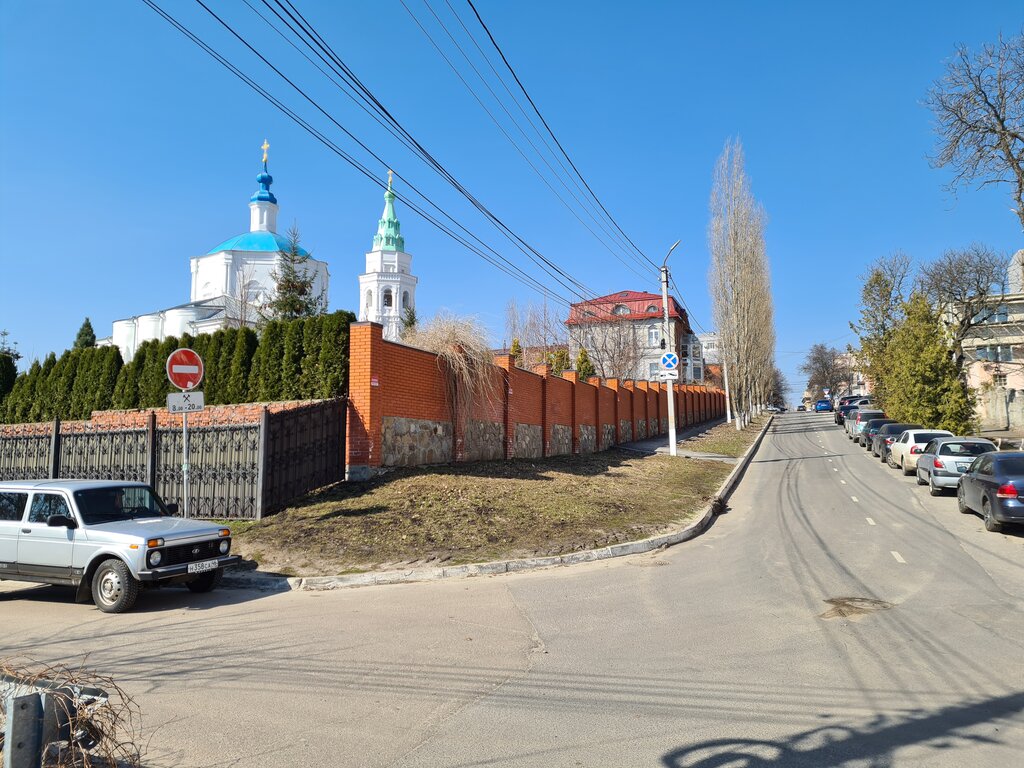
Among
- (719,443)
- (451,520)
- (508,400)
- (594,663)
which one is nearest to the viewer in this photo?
(594,663)

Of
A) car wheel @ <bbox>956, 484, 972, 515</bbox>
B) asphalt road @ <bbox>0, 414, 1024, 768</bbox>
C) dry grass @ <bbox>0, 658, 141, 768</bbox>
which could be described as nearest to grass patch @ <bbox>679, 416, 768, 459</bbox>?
car wheel @ <bbox>956, 484, 972, 515</bbox>

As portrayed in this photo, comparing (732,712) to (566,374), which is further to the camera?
(566,374)

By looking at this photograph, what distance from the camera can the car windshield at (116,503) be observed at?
8.85 m

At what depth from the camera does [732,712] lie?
467 cm

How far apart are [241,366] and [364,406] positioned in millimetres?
4462

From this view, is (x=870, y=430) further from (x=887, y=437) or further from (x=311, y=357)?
(x=311, y=357)

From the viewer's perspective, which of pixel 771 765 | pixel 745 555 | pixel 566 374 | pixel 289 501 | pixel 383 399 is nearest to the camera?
pixel 771 765

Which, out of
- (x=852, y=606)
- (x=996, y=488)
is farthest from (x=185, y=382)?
(x=996, y=488)

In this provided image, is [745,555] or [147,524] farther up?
[147,524]

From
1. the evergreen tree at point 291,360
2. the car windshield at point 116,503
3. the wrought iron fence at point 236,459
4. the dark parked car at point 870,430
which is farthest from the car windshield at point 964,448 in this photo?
the car windshield at point 116,503

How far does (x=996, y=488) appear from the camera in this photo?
40.8 ft

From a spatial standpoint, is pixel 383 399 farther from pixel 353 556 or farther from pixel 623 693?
pixel 623 693

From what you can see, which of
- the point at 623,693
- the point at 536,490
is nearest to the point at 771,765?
the point at 623,693

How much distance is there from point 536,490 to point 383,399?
3.71 m
